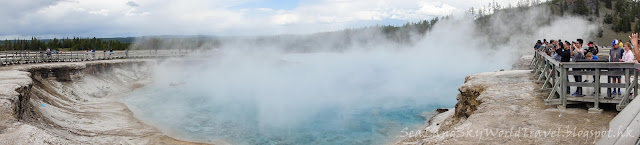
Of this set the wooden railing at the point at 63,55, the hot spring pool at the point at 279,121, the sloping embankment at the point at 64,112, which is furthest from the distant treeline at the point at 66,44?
the hot spring pool at the point at 279,121

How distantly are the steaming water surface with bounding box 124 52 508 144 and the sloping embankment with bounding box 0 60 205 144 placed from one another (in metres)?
1.15

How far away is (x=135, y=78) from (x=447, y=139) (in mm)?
26725

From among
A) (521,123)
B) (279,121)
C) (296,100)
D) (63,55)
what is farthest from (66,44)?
(521,123)

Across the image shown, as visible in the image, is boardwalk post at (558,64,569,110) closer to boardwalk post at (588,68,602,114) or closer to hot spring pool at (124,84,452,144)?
boardwalk post at (588,68,602,114)

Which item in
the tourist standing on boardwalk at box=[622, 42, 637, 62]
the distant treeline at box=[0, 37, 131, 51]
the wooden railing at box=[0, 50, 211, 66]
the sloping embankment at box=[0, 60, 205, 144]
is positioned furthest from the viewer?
the distant treeline at box=[0, 37, 131, 51]

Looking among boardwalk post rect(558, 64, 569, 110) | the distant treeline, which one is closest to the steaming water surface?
boardwalk post rect(558, 64, 569, 110)

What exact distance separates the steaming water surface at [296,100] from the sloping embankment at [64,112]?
45.3 inches

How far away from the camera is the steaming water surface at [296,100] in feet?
44.4

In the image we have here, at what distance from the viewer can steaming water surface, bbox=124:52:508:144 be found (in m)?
13.5

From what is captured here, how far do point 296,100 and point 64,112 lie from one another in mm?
8687

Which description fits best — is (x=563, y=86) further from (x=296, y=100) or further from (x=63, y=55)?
(x=63, y=55)

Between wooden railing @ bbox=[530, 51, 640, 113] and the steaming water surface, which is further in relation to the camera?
the steaming water surface

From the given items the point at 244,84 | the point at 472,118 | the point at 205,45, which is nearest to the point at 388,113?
the point at 472,118

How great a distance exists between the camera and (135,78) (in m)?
29.6
